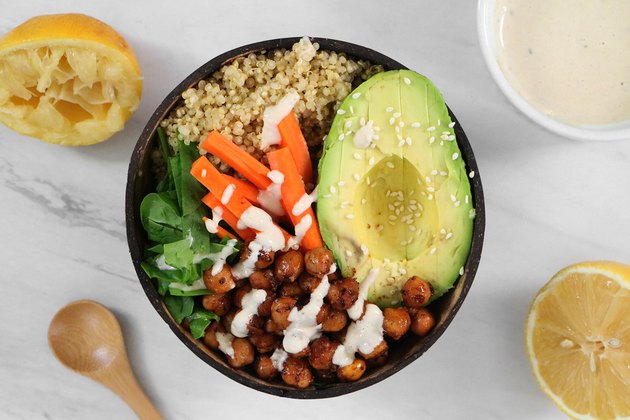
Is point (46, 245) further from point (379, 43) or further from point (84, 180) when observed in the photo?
point (379, 43)

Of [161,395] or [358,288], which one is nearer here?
[358,288]

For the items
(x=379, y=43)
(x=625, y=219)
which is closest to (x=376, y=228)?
(x=379, y=43)

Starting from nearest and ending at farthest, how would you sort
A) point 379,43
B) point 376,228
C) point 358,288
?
point 358,288, point 376,228, point 379,43

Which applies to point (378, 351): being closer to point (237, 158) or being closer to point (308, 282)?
point (308, 282)

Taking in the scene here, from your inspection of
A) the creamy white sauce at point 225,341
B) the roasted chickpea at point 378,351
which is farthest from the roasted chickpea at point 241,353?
the roasted chickpea at point 378,351

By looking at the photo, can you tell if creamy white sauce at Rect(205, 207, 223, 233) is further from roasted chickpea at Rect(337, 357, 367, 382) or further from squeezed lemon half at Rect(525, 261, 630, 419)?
squeezed lemon half at Rect(525, 261, 630, 419)

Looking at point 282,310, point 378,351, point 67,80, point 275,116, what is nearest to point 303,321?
point 282,310

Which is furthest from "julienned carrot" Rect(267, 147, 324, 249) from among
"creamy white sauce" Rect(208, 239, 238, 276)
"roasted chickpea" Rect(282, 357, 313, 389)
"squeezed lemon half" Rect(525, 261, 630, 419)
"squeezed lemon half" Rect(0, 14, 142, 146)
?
"squeezed lemon half" Rect(525, 261, 630, 419)

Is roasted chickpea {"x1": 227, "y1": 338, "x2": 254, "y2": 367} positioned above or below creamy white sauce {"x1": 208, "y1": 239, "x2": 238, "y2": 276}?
below
